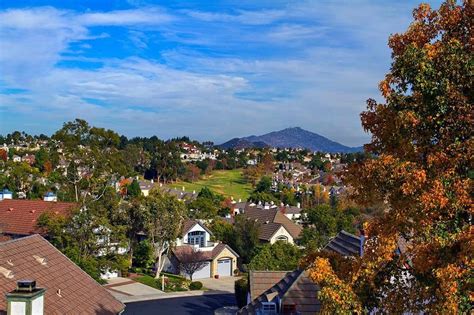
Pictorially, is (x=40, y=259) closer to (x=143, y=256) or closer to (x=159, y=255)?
(x=159, y=255)

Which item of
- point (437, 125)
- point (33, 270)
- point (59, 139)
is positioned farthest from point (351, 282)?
point (59, 139)

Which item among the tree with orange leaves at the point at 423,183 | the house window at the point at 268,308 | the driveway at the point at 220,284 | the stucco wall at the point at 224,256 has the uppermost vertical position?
the tree with orange leaves at the point at 423,183

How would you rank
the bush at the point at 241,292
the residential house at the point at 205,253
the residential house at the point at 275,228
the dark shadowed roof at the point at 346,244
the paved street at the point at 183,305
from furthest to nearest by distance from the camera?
the residential house at the point at 275,228, the residential house at the point at 205,253, the paved street at the point at 183,305, the bush at the point at 241,292, the dark shadowed roof at the point at 346,244

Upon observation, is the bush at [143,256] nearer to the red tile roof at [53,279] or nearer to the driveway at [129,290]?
the driveway at [129,290]

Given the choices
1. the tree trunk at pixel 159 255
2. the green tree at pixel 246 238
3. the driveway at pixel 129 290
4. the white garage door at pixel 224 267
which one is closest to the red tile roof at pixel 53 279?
the driveway at pixel 129 290

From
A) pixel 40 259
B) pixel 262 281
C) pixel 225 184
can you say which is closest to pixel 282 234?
pixel 262 281

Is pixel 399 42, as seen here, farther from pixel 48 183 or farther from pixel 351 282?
pixel 48 183

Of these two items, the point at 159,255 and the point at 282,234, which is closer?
the point at 159,255
